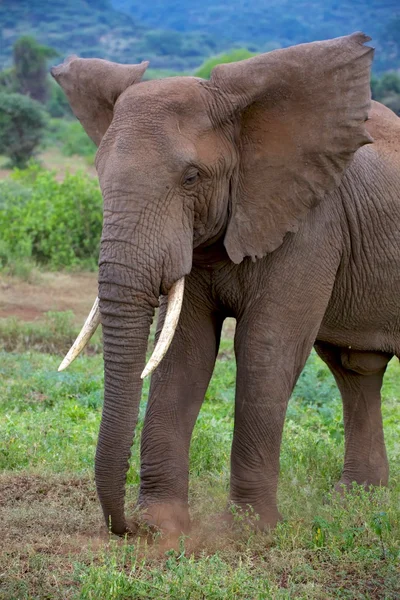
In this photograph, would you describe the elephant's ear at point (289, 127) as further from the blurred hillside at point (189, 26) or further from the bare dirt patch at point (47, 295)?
the blurred hillside at point (189, 26)

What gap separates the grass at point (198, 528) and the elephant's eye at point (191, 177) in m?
1.47

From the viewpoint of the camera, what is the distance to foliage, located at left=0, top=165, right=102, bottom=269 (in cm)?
1184

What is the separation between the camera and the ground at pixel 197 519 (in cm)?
401

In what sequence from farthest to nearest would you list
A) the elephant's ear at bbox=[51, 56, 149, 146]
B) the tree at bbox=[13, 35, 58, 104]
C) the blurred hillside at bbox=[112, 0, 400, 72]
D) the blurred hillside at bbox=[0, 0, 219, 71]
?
the blurred hillside at bbox=[112, 0, 400, 72] < the blurred hillside at bbox=[0, 0, 219, 71] < the tree at bbox=[13, 35, 58, 104] < the elephant's ear at bbox=[51, 56, 149, 146]

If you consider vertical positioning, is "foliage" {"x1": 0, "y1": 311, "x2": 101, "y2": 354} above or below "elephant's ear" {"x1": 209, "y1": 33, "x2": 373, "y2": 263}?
below

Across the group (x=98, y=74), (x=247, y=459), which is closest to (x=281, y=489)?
(x=247, y=459)

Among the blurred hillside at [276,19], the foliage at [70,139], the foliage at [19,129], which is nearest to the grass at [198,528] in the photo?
the foliage at [19,129]

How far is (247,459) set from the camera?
4719 mm

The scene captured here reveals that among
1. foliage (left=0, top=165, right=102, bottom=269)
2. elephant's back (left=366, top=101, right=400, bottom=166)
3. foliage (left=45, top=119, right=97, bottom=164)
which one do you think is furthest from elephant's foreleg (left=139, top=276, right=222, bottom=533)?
foliage (left=45, top=119, right=97, bottom=164)

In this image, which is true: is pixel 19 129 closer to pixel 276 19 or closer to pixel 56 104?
pixel 56 104

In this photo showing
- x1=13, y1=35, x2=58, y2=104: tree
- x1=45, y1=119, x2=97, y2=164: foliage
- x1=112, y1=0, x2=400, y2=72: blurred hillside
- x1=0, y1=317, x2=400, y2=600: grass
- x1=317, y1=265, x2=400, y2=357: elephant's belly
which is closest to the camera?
x1=0, y1=317, x2=400, y2=600: grass

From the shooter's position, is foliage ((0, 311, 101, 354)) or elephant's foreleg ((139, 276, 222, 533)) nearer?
elephant's foreleg ((139, 276, 222, 533))

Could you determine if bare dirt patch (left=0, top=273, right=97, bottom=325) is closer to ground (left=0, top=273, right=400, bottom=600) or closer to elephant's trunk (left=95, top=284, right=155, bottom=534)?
ground (left=0, top=273, right=400, bottom=600)

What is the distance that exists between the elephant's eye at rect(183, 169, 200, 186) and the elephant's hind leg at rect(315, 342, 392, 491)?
70.6 inches
